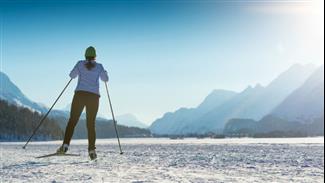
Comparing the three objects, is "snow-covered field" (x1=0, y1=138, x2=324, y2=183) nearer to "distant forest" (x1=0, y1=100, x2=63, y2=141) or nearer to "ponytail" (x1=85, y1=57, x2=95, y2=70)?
"ponytail" (x1=85, y1=57, x2=95, y2=70)

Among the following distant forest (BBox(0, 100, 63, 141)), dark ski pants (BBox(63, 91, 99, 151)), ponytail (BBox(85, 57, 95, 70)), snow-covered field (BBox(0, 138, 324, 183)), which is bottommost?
snow-covered field (BBox(0, 138, 324, 183))

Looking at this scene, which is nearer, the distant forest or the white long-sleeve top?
the white long-sleeve top

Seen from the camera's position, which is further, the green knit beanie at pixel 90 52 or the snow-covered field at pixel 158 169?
the snow-covered field at pixel 158 169

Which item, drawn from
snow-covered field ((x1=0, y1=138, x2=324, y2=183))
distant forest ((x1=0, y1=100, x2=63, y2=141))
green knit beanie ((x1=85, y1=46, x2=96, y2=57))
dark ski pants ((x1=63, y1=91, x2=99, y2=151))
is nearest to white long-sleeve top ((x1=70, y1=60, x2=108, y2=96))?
dark ski pants ((x1=63, y1=91, x2=99, y2=151))

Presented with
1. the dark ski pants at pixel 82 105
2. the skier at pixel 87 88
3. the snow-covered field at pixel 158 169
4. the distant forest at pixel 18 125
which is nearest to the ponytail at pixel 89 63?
the skier at pixel 87 88

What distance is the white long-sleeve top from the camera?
13.3 m

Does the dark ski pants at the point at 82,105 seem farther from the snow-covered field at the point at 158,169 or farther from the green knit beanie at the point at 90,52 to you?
the snow-covered field at the point at 158,169

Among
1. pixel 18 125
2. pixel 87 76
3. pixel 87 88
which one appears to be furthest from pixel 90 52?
pixel 18 125

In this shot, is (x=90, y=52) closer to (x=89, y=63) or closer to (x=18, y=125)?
(x=89, y=63)

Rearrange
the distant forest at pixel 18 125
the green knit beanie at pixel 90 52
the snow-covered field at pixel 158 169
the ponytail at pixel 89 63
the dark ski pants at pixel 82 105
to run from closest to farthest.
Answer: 1. the dark ski pants at pixel 82 105
2. the green knit beanie at pixel 90 52
3. the ponytail at pixel 89 63
4. the snow-covered field at pixel 158 169
5. the distant forest at pixel 18 125

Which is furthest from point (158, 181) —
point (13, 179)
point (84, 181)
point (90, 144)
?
point (13, 179)

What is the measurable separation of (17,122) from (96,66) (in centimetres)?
17897

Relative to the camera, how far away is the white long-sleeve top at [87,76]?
13289 mm

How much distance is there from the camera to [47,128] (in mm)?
186875
